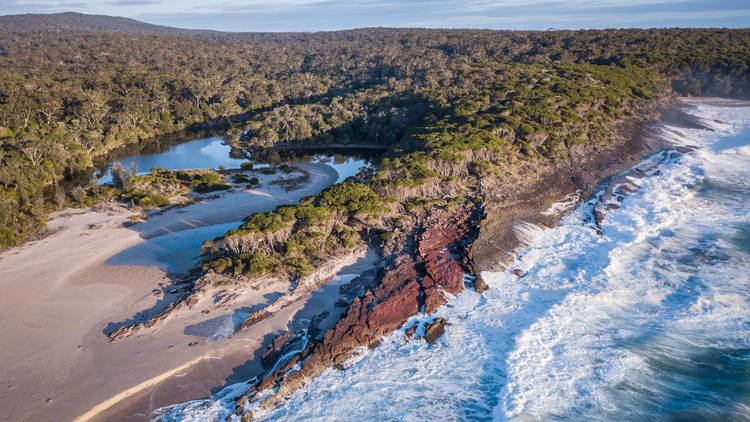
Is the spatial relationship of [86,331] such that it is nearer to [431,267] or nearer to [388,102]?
[431,267]

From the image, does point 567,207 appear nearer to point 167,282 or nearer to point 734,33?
point 167,282

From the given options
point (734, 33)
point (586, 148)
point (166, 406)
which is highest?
point (734, 33)

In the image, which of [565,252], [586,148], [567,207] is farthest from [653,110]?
[565,252]

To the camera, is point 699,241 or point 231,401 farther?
point 699,241

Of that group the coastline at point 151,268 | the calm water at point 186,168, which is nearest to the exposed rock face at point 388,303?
the coastline at point 151,268

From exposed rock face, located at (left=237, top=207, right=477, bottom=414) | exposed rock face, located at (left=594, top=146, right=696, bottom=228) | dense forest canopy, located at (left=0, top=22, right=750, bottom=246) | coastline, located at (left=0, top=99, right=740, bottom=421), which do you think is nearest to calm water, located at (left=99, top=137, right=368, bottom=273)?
coastline, located at (left=0, top=99, right=740, bottom=421)

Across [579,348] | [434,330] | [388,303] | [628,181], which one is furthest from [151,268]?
[628,181]

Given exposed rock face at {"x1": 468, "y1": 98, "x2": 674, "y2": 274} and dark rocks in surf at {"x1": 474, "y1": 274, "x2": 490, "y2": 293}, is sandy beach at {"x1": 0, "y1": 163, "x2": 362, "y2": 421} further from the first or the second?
exposed rock face at {"x1": 468, "y1": 98, "x2": 674, "y2": 274}
